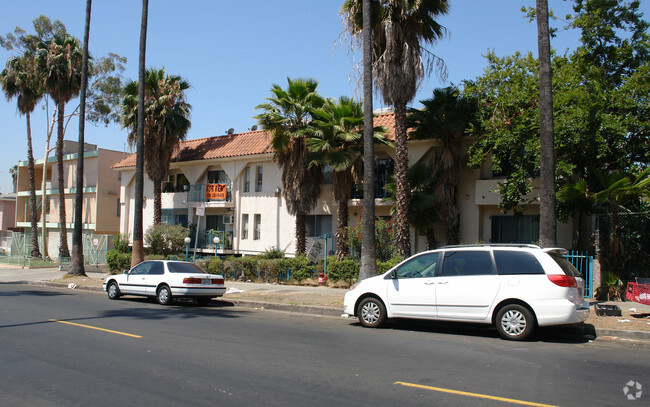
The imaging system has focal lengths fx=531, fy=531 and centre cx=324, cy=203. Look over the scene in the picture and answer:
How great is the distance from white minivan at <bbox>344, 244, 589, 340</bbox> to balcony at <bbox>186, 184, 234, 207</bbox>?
18.7m

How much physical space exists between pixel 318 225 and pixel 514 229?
9.26 meters

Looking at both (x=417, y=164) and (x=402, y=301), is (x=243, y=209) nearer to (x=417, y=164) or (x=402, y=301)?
(x=417, y=164)

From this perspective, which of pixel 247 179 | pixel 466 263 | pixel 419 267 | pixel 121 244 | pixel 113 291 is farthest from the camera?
pixel 121 244

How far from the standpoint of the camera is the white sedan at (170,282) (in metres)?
15.4

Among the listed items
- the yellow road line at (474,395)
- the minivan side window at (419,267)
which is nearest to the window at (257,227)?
the minivan side window at (419,267)

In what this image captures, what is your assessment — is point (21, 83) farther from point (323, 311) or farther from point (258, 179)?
point (323, 311)

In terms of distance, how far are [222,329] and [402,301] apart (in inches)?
146

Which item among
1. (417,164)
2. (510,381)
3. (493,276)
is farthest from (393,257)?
(510,381)

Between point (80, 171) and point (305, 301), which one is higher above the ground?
point (80, 171)

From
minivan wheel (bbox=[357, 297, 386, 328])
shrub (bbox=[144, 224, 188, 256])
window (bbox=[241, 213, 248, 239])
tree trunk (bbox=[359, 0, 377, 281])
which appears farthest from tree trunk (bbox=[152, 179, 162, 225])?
minivan wheel (bbox=[357, 297, 386, 328])

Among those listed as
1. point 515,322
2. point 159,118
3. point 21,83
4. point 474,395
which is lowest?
point 474,395

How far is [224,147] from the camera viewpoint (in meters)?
29.8

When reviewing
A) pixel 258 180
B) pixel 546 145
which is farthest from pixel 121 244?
pixel 546 145

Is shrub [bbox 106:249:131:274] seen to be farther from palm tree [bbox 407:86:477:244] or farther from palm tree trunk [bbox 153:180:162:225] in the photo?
palm tree [bbox 407:86:477:244]
